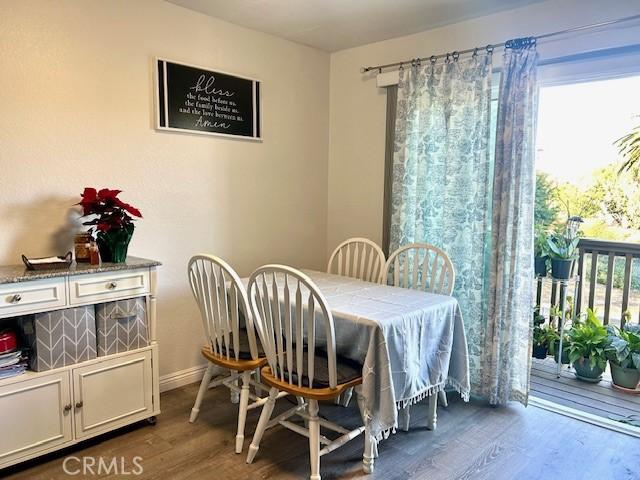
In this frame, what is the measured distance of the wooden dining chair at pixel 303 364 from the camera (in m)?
1.93

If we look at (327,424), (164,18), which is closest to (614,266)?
(327,424)

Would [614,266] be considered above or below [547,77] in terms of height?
below

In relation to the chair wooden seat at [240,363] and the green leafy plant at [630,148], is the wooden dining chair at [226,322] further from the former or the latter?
the green leafy plant at [630,148]

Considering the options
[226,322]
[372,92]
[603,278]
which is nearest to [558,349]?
[603,278]

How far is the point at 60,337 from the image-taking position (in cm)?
214

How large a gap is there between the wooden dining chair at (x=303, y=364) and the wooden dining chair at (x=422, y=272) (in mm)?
599

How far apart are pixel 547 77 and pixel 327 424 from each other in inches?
92.5

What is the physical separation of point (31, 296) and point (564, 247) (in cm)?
323

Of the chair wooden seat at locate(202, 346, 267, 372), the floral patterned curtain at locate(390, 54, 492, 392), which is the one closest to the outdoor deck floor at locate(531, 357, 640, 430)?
the floral patterned curtain at locate(390, 54, 492, 392)

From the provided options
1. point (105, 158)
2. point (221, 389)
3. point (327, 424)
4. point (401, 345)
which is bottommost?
point (221, 389)

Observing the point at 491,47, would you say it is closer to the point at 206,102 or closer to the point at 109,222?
the point at 206,102

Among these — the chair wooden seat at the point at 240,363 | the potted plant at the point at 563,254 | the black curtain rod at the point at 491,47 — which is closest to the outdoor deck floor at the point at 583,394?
the potted plant at the point at 563,254

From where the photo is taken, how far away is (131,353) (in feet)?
7.84

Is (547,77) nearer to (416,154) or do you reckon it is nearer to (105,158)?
(416,154)
